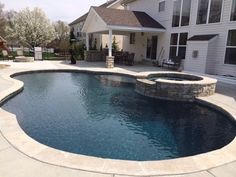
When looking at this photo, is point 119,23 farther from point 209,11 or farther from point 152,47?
point 209,11

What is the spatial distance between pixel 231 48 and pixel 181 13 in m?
5.27

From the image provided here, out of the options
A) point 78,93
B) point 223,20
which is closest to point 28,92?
point 78,93

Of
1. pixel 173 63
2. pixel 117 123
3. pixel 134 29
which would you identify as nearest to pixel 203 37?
pixel 173 63

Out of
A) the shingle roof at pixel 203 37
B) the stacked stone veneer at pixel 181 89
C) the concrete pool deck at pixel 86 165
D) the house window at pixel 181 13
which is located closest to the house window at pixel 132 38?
the house window at pixel 181 13

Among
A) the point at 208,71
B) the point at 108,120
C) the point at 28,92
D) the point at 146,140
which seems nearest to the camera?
the point at 146,140

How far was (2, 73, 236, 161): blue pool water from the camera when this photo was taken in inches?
206

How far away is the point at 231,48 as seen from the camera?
12.7 meters

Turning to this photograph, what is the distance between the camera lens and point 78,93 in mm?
10281

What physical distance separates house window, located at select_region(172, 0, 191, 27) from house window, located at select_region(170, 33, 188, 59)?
0.83 metres

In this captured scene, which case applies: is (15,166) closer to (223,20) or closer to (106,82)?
(106,82)

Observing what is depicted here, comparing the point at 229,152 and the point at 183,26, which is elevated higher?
the point at 183,26

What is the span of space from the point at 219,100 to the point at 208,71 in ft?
18.3

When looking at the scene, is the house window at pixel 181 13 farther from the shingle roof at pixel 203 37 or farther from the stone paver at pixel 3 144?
the stone paver at pixel 3 144

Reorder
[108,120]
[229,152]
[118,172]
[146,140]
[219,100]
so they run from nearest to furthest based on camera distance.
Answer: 1. [118,172]
2. [229,152]
3. [146,140]
4. [108,120]
5. [219,100]
